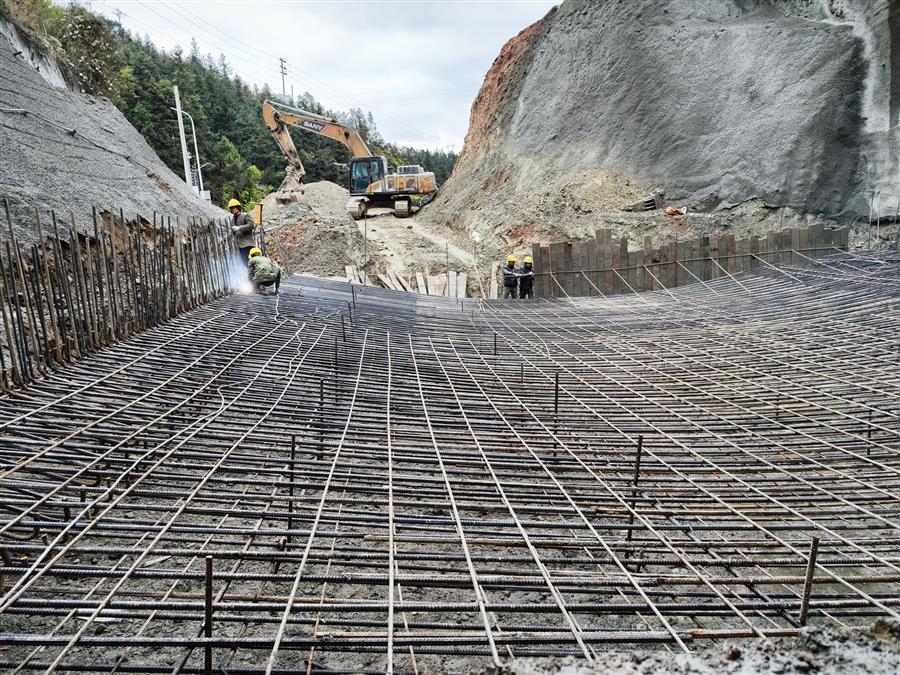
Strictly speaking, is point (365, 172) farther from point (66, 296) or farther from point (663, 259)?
point (66, 296)

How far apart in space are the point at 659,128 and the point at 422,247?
7009 mm

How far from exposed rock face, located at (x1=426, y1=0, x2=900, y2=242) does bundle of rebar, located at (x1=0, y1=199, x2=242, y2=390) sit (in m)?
9.08

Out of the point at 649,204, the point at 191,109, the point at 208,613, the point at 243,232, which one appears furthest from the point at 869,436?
the point at 191,109

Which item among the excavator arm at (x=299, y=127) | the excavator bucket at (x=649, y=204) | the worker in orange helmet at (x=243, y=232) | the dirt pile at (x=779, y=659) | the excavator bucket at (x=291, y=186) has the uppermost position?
the excavator arm at (x=299, y=127)

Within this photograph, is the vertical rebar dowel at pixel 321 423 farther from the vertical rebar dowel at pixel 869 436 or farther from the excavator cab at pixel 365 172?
the excavator cab at pixel 365 172

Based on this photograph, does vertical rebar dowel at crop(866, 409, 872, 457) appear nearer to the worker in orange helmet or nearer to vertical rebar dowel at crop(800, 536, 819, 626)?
vertical rebar dowel at crop(800, 536, 819, 626)

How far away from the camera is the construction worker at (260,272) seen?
7.04 metres

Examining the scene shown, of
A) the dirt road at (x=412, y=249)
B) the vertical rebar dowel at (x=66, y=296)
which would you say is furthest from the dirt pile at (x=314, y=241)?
the vertical rebar dowel at (x=66, y=296)

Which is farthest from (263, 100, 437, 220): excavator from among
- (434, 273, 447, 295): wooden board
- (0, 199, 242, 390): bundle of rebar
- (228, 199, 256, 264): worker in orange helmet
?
(0, 199, 242, 390): bundle of rebar

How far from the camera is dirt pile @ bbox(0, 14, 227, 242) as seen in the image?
6.17 metres

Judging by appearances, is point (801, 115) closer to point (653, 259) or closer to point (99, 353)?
point (653, 259)

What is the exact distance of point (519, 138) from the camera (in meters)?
18.0

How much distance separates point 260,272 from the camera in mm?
7055

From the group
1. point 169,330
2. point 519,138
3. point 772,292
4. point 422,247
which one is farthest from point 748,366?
point 519,138
